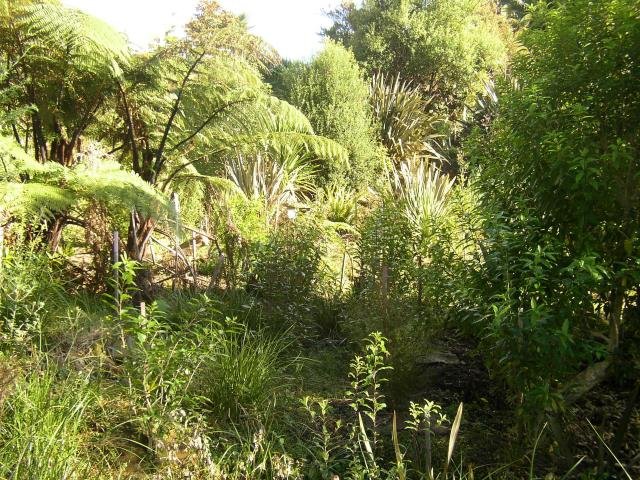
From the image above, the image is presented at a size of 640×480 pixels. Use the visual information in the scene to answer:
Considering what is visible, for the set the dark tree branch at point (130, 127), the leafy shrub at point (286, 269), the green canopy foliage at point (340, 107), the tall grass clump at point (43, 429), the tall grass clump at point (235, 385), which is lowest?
the tall grass clump at point (43, 429)

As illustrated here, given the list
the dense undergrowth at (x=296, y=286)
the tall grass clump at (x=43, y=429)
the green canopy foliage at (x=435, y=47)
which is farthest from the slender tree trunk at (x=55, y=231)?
the green canopy foliage at (x=435, y=47)

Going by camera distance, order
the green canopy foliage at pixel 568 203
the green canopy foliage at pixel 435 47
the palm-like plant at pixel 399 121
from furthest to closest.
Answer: the green canopy foliage at pixel 435 47 → the palm-like plant at pixel 399 121 → the green canopy foliage at pixel 568 203

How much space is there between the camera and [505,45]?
14586mm

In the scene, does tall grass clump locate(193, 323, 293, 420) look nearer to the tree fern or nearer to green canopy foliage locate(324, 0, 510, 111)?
the tree fern

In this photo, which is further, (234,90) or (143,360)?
(234,90)

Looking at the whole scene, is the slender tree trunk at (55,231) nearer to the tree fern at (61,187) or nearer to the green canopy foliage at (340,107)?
the tree fern at (61,187)

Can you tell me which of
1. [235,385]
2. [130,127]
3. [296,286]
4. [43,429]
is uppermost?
[130,127]

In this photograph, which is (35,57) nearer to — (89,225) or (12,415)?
(89,225)

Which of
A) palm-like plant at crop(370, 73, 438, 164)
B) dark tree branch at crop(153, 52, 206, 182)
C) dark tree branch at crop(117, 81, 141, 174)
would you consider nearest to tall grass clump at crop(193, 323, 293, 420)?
dark tree branch at crop(153, 52, 206, 182)

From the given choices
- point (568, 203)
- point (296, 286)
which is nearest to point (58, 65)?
point (296, 286)

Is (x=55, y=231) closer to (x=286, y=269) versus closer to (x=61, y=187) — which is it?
(x=61, y=187)

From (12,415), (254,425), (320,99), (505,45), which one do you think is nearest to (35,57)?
(12,415)

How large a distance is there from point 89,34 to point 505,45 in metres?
12.8

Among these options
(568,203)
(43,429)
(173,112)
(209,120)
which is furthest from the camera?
(209,120)
